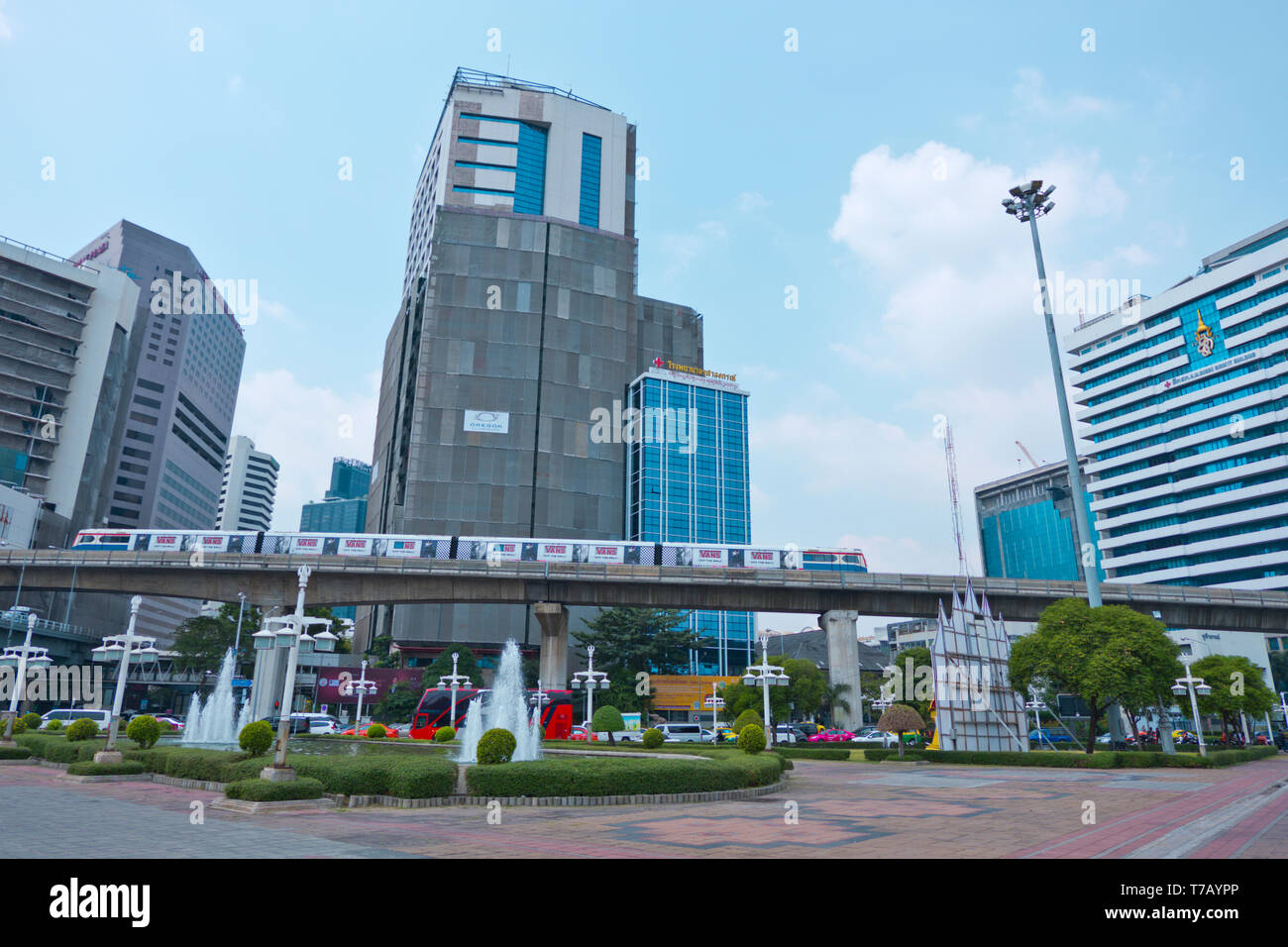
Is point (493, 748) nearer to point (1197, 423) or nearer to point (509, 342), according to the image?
point (509, 342)

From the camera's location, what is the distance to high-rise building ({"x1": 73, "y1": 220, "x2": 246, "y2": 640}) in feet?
434

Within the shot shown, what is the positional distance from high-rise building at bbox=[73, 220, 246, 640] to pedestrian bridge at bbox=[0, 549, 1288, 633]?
76635 millimetres

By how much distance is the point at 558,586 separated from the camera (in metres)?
57.4

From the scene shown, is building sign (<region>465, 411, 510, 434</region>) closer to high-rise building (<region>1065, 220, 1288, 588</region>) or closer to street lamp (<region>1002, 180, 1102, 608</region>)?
street lamp (<region>1002, 180, 1102, 608</region>)

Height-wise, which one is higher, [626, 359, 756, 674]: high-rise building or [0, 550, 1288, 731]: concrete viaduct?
[626, 359, 756, 674]: high-rise building

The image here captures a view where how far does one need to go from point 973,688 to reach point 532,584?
102ft

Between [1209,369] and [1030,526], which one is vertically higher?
[1209,369]

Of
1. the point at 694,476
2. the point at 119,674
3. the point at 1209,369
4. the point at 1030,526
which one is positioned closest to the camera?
the point at 119,674

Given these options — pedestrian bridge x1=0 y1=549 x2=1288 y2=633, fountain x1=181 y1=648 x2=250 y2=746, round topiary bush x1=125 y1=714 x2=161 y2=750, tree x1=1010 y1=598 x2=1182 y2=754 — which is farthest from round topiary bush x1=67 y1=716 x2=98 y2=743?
tree x1=1010 y1=598 x2=1182 y2=754

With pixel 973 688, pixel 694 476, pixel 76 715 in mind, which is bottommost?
pixel 76 715

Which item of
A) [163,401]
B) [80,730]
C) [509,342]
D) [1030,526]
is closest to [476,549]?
[80,730]

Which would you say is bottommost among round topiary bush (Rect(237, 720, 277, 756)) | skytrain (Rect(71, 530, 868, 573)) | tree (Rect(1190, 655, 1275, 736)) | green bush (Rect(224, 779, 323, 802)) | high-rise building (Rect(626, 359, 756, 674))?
green bush (Rect(224, 779, 323, 802))

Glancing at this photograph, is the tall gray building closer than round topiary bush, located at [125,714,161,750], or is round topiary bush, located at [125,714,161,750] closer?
round topiary bush, located at [125,714,161,750]
